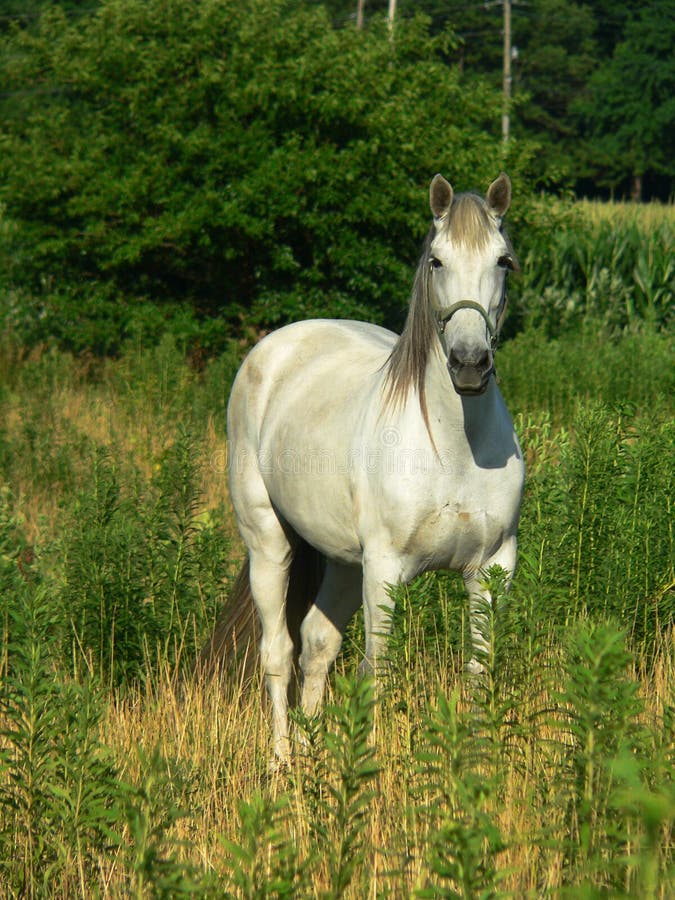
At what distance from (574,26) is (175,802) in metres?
56.4

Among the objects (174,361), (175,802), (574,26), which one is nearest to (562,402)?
(174,361)

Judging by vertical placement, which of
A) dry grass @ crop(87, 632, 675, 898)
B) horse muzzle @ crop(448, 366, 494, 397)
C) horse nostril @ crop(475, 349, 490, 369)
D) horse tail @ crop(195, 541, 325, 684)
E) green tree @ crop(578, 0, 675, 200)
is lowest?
green tree @ crop(578, 0, 675, 200)

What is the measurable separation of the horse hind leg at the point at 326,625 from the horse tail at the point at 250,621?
185mm

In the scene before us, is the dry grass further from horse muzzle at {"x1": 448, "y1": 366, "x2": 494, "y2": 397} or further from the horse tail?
horse muzzle at {"x1": 448, "y1": 366, "x2": 494, "y2": 397}

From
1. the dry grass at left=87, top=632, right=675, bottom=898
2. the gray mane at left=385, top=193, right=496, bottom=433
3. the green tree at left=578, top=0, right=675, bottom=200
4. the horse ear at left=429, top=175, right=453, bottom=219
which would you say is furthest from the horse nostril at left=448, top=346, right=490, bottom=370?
the green tree at left=578, top=0, right=675, bottom=200

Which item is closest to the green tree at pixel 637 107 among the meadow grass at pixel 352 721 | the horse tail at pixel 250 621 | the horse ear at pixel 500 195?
the meadow grass at pixel 352 721

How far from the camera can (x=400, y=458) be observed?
Result: 399 cm

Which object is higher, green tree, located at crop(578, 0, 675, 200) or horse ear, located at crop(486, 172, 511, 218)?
horse ear, located at crop(486, 172, 511, 218)

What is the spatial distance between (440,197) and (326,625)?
2010 millimetres

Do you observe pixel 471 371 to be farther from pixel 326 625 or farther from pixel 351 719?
pixel 326 625

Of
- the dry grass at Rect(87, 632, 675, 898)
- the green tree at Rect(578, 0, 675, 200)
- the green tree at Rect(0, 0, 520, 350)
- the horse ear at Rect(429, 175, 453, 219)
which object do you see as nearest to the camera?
the dry grass at Rect(87, 632, 675, 898)

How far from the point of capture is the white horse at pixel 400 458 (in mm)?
3760

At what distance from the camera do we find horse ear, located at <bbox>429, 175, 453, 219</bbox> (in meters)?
3.89

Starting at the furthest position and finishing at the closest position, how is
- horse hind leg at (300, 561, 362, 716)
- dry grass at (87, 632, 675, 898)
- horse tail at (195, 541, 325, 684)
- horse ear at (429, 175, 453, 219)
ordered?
horse tail at (195, 541, 325, 684)
horse hind leg at (300, 561, 362, 716)
horse ear at (429, 175, 453, 219)
dry grass at (87, 632, 675, 898)
